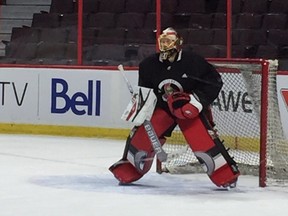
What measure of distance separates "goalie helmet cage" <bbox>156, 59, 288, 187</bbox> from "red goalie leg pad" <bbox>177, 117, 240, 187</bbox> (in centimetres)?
34

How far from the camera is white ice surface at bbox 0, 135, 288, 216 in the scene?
197 inches

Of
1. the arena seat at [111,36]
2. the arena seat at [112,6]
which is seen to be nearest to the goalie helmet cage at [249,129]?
the arena seat at [111,36]

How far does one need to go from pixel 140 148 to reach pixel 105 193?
0.39 metres

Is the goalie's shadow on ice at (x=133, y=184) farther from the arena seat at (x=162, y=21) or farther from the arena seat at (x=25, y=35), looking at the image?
the arena seat at (x=25, y=35)

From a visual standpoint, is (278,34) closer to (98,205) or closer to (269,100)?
(269,100)

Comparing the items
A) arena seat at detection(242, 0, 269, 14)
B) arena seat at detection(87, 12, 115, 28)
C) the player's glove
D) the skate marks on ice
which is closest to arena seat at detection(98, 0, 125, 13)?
arena seat at detection(87, 12, 115, 28)

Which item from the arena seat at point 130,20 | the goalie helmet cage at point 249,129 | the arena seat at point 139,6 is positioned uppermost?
the arena seat at point 139,6

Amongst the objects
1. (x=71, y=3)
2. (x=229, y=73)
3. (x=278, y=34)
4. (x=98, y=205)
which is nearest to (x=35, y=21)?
(x=71, y=3)

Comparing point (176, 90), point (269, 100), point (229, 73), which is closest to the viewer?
point (176, 90)

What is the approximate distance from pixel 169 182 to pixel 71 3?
4.41 meters

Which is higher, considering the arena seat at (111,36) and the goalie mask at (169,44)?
the goalie mask at (169,44)

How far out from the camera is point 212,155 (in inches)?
223

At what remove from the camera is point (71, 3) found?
33.4ft

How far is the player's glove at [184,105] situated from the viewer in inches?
222
